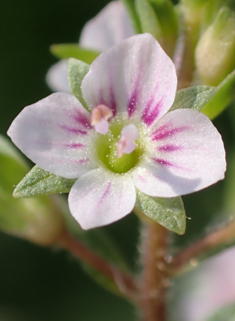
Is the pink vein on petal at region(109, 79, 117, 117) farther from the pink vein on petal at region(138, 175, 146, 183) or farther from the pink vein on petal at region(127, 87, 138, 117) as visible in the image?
the pink vein on petal at region(138, 175, 146, 183)

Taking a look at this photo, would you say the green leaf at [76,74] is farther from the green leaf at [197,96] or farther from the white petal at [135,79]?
the green leaf at [197,96]

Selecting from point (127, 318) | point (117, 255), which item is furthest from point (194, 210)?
point (117, 255)

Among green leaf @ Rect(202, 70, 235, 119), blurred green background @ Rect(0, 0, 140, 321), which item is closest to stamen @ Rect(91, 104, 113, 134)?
green leaf @ Rect(202, 70, 235, 119)

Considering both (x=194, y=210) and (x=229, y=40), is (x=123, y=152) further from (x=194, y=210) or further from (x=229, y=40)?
(x=194, y=210)

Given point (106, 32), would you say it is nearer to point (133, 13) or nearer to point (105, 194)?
point (133, 13)

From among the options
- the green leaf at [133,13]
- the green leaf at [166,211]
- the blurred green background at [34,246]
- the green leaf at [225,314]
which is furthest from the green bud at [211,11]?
the blurred green background at [34,246]

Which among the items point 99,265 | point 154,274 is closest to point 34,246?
point 99,265
